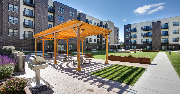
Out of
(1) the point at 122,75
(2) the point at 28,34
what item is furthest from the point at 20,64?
(2) the point at 28,34

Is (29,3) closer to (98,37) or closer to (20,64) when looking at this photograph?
(20,64)

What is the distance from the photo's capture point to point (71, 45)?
34.2 metres

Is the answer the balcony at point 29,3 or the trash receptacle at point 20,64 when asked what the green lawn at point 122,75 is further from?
the balcony at point 29,3

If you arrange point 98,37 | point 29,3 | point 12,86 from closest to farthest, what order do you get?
point 12,86 < point 29,3 < point 98,37

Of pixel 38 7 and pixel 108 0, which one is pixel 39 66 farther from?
pixel 38 7

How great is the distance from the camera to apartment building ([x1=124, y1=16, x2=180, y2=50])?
3525 cm

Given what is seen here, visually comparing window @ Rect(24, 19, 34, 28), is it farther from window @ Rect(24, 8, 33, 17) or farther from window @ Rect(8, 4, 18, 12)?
window @ Rect(8, 4, 18, 12)

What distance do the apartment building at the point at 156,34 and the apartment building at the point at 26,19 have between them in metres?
31.8

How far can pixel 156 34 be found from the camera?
3825 cm

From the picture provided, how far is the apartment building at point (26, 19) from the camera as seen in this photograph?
21.6 meters

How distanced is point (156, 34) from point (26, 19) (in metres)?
48.2

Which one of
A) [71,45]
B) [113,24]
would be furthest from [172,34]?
[71,45]

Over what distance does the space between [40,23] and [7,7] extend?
7843 millimetres

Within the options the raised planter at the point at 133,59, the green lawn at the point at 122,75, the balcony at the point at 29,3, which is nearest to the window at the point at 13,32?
the balcony at the point at 29,3
